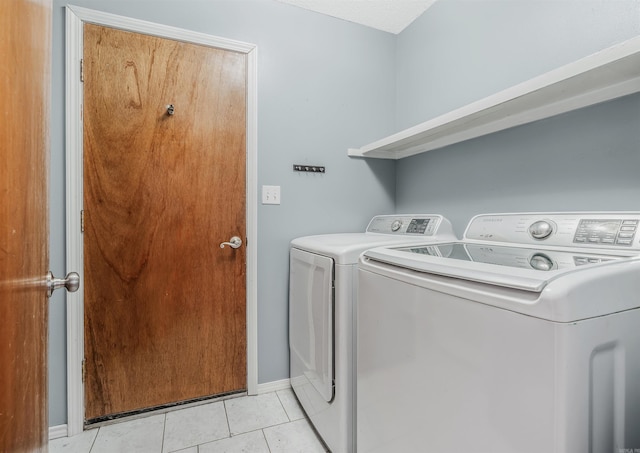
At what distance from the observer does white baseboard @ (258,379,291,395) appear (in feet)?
6.08

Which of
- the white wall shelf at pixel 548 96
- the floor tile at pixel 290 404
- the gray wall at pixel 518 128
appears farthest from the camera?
the floor tile at pixel 290 404

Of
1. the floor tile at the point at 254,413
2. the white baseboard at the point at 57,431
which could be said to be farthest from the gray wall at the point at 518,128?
the white baseboard at the point at 57,431

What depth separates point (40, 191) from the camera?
611 mm

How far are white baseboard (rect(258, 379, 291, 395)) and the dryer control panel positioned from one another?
1.43 metres

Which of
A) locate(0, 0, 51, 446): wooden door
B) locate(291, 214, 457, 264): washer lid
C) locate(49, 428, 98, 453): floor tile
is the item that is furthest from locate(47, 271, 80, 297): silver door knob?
locate(49, 428, 98, 453): floor tile

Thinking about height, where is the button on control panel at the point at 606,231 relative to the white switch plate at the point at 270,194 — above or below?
below

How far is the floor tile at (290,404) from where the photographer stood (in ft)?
5.42

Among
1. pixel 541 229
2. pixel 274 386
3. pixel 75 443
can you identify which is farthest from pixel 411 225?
pixel 75 443

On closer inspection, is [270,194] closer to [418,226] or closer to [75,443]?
[418,226]

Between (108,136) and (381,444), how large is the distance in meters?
1.88

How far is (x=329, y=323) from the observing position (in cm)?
130

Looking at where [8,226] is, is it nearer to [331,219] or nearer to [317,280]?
[317,280]

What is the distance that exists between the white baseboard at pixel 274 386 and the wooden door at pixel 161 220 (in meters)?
0.13

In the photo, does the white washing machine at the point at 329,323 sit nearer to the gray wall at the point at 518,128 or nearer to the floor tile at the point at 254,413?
the floor tile at the point at 254,413
